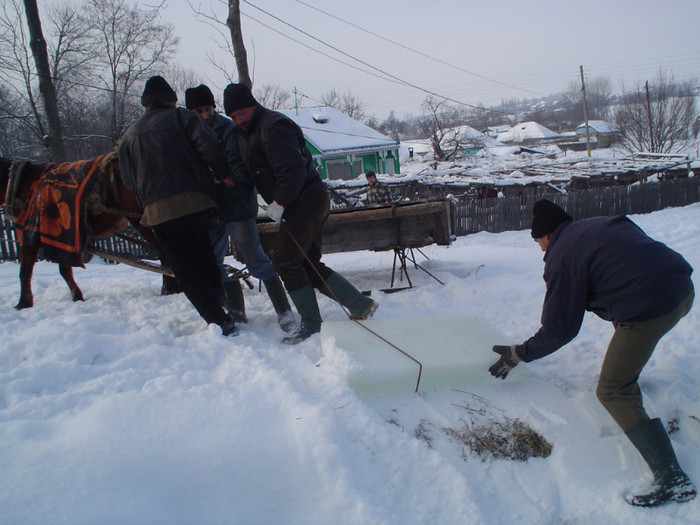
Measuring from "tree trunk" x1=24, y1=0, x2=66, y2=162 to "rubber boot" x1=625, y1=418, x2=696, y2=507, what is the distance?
462 inches

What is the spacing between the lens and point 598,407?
2.47 meters

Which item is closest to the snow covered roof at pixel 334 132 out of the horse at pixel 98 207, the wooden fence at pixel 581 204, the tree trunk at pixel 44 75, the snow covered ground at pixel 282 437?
the wooden fence at pixel 581 204

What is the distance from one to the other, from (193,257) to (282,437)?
1708 mm

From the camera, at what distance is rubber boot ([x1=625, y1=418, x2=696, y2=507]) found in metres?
1.93

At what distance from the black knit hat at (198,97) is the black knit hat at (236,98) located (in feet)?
1.62

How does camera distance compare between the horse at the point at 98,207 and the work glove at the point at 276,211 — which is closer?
the work glove at the point at 276,211

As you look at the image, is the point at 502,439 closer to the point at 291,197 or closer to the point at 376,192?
the point at 291,197

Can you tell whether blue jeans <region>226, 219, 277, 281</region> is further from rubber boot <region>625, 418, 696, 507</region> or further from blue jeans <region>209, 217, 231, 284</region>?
rubber boot <region>625, 418, 696, 507</region>

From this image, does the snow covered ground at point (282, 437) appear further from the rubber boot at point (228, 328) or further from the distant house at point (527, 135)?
the distant house at point (527, 135)

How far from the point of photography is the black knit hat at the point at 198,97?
359 centimetres

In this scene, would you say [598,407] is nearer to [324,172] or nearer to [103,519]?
[103,519]

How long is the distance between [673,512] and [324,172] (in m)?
26.7

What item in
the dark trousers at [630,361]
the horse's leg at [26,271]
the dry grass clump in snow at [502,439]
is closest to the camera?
the dark trousers at [630,361]

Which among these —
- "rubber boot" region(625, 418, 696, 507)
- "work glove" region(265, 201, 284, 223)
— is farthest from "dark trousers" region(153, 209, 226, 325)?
"rubber boot" region(625, 418, 696, 507)
